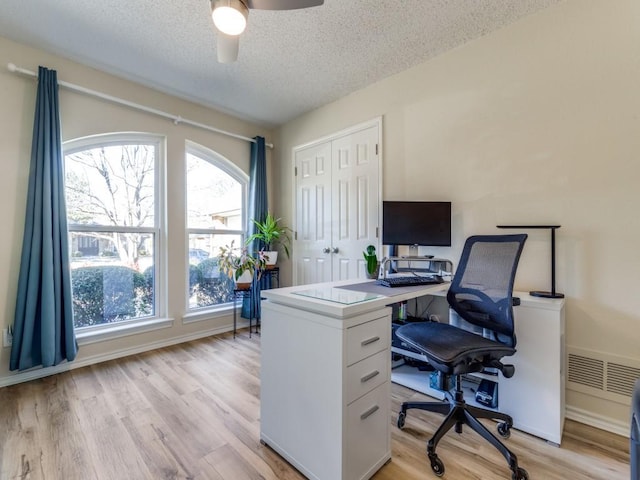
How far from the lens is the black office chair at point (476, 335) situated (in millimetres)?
1472

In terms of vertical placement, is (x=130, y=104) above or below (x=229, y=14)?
above

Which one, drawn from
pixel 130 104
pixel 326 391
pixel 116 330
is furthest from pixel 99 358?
pixel 326 391

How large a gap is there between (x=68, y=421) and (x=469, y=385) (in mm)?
2693

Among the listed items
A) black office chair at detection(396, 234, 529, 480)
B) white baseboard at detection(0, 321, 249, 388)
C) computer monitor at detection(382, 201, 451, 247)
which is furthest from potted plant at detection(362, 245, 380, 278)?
white baseboard at detection(0, 321, 249, 388)

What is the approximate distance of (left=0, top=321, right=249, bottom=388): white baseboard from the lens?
2348 mm

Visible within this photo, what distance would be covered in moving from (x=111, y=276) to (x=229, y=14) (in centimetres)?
262

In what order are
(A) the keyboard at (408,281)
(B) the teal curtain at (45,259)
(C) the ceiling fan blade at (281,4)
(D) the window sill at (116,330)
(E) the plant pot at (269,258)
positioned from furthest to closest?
(E) the plant pot at (269,258)
(D) the window sill at (116,330)
(B) the teal curtain at (45,259)
(A) the keyboard at (408,281)
(C) the ceiling fan blade at (281,4)

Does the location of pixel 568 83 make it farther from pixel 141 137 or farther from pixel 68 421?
pixel 68 421

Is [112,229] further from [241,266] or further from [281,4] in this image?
[281,4]

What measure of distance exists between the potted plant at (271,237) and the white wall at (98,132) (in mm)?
790

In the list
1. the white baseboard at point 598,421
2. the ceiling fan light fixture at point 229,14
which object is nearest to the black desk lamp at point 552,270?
the white baseboard at point 598,421

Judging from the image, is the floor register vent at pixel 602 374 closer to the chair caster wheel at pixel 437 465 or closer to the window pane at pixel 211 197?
the chair caster wheel at pixel 437 465

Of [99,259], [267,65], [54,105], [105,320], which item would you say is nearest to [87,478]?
[105,320]

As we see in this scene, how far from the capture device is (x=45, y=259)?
2.34m
